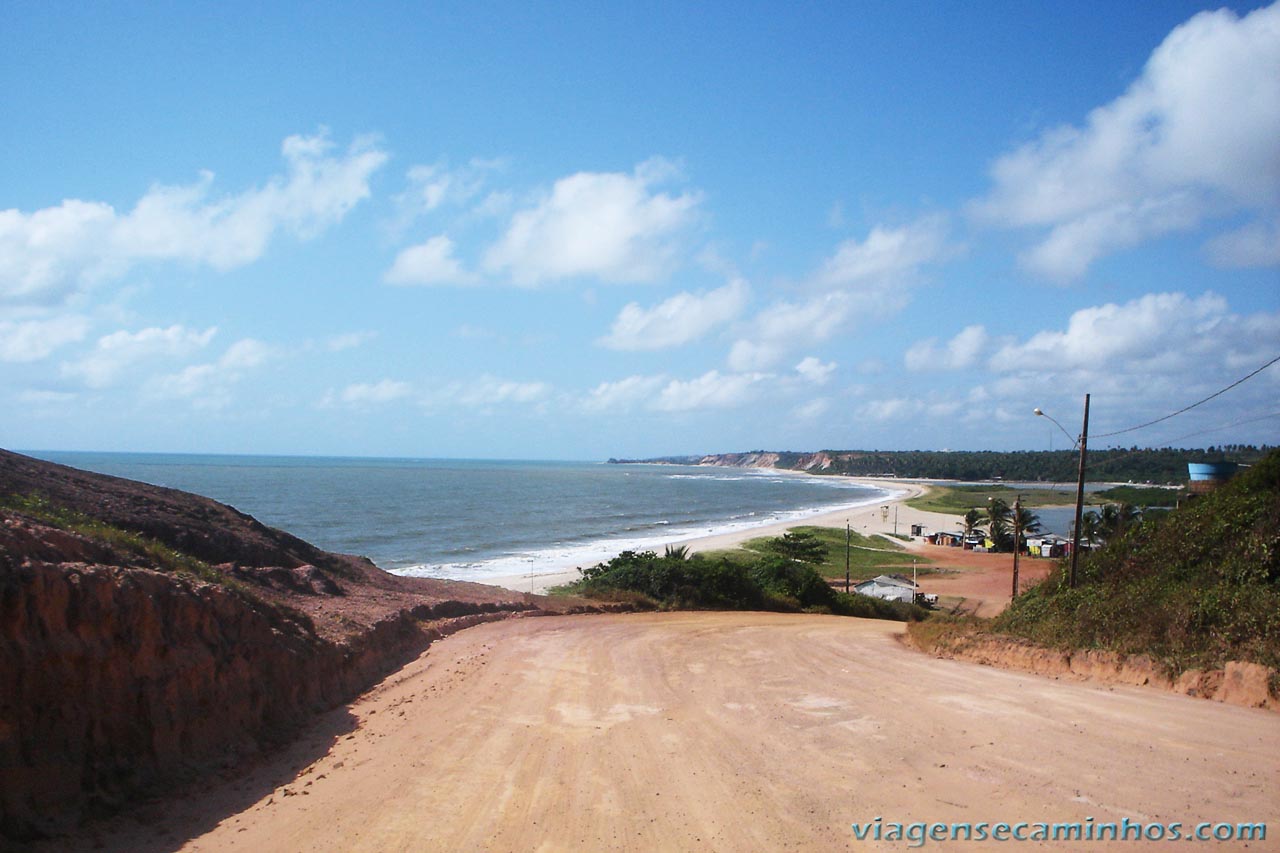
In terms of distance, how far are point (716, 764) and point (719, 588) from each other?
18.9 meters

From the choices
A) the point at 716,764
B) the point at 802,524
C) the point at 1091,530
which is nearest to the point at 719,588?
the point at 716,764

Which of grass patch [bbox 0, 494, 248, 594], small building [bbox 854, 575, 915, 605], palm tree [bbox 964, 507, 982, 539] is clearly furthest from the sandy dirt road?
palm tree [bbox 964, 507, 982, 539]

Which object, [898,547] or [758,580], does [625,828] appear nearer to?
[758,580]

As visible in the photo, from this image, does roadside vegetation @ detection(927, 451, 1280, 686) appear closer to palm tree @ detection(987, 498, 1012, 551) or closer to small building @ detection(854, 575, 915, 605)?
small building @ detection(854, 575, 915, 605)

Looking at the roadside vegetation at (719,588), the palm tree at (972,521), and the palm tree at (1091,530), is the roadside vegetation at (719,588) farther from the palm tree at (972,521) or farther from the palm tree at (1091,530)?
the palm tree at (972,521)

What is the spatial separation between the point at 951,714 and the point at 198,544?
43.5ft

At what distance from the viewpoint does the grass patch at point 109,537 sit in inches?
407

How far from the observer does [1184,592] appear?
13.1 m

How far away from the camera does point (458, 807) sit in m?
7.70

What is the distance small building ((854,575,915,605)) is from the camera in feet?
123

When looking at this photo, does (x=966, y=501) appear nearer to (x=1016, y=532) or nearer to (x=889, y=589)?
(x=1016, y=532)

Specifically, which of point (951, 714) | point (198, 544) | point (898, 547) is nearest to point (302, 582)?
point (198, 544)

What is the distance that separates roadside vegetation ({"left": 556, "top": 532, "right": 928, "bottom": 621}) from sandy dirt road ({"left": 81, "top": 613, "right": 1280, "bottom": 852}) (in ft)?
41.7

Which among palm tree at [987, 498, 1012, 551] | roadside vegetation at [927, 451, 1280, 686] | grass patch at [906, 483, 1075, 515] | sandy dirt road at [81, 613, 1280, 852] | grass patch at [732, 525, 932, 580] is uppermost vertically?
roadside vegetation at [927, 451, 1280, 686]
